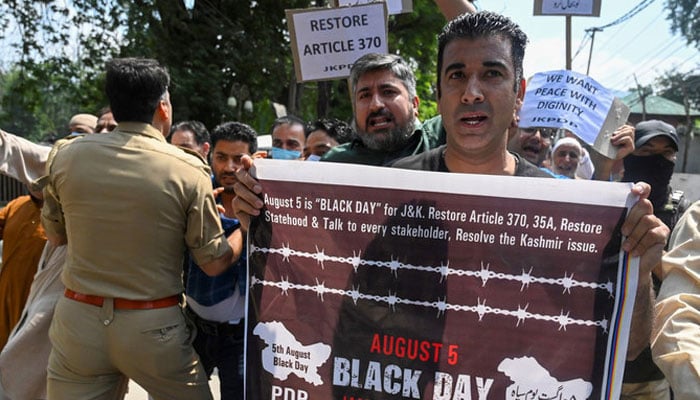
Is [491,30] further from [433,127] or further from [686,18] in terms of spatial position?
[686,18]

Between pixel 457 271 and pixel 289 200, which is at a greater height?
pixel 289 200

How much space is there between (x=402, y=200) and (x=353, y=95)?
1268 mm

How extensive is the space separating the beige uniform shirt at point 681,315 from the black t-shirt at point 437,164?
0.45 m

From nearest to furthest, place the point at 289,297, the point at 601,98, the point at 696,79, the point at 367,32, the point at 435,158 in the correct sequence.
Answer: the point at 289,297, the point at 435,158, the point at 367,32, the point at 601,98, the point at 696,79

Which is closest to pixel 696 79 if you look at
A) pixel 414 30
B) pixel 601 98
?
pixel 414 30

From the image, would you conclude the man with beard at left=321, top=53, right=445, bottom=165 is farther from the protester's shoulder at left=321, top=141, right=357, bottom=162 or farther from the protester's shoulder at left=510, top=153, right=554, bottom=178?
the protester's shoulder at left=510, top=153, right=554, bottom=178

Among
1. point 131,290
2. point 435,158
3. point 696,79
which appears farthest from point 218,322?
point 696,79

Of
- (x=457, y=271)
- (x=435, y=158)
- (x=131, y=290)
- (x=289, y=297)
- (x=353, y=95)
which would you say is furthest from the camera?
(x=353, y=95)

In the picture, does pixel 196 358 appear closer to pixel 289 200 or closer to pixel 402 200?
pixel 289 200

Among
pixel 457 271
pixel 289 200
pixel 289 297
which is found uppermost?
pixel 289 200

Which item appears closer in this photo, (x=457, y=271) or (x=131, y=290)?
(x=457, y=271)

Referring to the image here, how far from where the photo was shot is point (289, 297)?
1.74 m

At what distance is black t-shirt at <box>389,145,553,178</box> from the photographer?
6.12ft

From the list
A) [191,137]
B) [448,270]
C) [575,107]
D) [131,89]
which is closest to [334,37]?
Result: [191,137]
